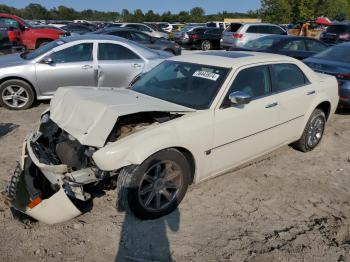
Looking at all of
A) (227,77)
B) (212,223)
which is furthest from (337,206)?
(227,77)

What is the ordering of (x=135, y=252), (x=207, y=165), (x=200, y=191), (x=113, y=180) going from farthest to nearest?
1. (x=200, y=191)
2. (x=207, y=165)
3. (x=113, y=180)
4. (x=135, y=252)

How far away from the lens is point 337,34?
2083 centimetres

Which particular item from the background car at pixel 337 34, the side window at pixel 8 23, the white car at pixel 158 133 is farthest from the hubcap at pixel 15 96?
the background car at pixel 337 34

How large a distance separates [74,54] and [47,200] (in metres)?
5.12

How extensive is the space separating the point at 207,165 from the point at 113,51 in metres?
4.92

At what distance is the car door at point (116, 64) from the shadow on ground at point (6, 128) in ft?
6.81

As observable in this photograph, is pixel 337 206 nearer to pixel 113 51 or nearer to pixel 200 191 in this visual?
pixel 200 191

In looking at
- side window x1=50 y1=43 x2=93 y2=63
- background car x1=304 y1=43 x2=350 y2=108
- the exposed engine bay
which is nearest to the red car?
side window x1=50 y1=43 x2=93 y2=63

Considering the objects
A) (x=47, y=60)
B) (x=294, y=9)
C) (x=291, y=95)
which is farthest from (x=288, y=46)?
(x=294, y=9)

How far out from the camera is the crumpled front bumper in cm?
338

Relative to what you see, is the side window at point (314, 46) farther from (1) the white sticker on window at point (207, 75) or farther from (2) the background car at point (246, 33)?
(1) the white sticker on window at point (207, 75)

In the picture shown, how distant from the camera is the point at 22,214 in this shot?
3.84 meters

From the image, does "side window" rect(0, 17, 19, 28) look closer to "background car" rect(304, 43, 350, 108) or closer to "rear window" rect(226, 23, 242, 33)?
"rear window" rect(226, 23, 242, 33)

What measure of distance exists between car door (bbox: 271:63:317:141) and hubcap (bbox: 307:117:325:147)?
0.36m
